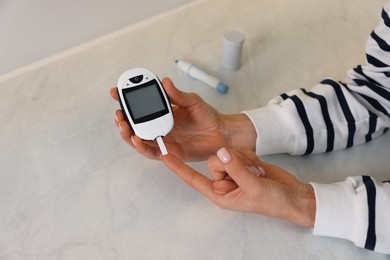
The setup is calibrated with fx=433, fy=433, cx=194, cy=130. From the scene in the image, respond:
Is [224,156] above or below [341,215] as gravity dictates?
above

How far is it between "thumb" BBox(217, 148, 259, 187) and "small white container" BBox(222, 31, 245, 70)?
1.09ft

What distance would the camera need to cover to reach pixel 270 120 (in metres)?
0.69

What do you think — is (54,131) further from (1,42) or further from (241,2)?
(241,2)

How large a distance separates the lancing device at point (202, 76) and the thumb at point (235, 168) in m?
0.28

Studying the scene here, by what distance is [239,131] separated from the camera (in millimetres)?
693

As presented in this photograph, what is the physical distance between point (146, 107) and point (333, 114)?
309mm

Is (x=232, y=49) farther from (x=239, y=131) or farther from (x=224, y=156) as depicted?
(x=224, y=156)

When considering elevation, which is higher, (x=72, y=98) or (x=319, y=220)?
(x=72, y=98)

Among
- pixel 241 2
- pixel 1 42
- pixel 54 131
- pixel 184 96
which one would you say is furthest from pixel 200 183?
pixel 241 2

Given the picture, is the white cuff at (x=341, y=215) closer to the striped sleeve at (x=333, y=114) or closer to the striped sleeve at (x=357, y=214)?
the striped sleeve at (x=357, y=214)

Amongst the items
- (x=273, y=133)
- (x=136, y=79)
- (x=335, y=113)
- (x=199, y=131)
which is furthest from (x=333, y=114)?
(x=136, y=79)

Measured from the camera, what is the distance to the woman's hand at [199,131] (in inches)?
25.4

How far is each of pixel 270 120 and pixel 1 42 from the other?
0.50m

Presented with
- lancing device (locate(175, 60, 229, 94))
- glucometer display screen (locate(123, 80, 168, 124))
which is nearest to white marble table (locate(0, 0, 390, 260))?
lancing device (locate(175, 60, 229, 94))
